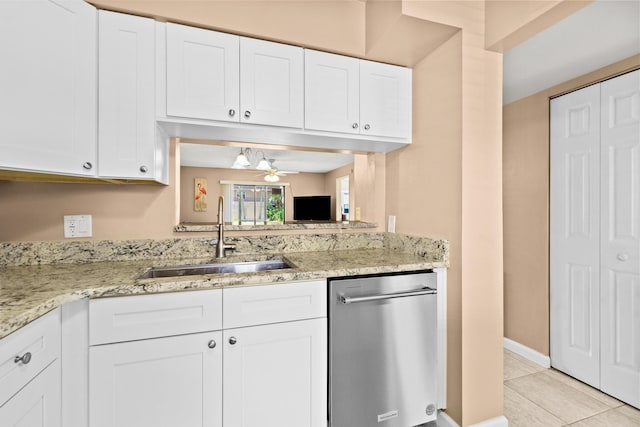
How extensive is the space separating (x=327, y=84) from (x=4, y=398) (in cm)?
183

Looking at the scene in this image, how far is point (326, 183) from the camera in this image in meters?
3.17

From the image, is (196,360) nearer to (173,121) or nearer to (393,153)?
(173,121)

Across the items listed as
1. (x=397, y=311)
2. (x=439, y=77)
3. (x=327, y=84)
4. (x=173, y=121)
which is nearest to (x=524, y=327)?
(x=397, y=311)

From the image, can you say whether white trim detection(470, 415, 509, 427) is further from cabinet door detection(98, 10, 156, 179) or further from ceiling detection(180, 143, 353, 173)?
cabinet door detection(98, 10, 156, 179)

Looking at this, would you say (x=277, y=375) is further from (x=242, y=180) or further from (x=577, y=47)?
(x=577, y=47)

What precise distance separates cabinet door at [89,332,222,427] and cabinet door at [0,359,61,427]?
105 mm

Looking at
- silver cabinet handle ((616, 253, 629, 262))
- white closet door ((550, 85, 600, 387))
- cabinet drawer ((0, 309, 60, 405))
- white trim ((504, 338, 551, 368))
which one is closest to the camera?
cabinet drawer ((0, 309, 60, 405))

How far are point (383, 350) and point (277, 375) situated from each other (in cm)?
55

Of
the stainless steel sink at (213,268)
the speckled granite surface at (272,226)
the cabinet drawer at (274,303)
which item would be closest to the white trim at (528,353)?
the speckled granite surface at (272,226)

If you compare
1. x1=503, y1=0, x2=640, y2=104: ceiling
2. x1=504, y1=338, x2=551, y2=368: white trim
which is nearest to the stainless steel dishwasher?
x1=504, y1=338, x2=551, y2=368: white trim

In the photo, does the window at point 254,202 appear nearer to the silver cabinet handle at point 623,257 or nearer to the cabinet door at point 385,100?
the cabinet door at point 385,100

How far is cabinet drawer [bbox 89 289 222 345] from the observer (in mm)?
1126

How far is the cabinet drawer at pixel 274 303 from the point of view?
128 cm

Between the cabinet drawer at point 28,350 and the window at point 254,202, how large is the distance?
194cm
